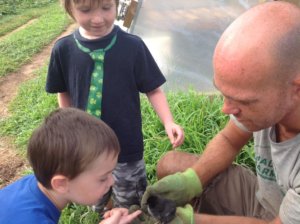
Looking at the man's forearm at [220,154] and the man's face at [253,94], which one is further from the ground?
the man's face at [253,94]

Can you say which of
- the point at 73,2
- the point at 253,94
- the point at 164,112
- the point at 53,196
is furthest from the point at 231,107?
the point at 73,2

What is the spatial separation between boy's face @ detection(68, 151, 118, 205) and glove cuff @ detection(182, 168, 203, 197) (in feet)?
1.93

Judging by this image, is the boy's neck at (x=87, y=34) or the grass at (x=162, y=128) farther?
the grass at (x=162, y=128)

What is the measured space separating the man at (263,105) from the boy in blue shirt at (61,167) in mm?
445

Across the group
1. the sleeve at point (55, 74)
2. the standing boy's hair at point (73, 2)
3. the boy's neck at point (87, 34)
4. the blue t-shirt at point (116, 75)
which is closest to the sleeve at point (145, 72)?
the blue t-shirt at point (116, 75)

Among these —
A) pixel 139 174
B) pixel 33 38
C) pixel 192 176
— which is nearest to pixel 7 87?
pixel 33 38

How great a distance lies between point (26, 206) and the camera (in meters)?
1.60

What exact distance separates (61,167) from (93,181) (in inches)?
6.1

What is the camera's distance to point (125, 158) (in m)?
2.36

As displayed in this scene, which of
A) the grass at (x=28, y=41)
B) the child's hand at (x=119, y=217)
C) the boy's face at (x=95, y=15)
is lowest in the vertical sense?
the grass at (x=28, y=41)

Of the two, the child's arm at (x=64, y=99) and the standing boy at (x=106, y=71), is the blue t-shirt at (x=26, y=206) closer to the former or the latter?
the standing boy at (x=106, y=71)

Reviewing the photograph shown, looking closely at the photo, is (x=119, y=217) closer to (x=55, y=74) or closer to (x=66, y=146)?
(x=66, y=146)

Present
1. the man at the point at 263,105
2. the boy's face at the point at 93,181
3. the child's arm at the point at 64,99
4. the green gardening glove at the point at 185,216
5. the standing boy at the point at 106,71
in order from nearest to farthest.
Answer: the man at the point at 263,105 < the boy's face at the point at 93,181 < the green gardening glove at the point at 185,216 < the standing boy at the point at 106,71 < the child's arm at the point at 64,99

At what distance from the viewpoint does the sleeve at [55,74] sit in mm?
2242
